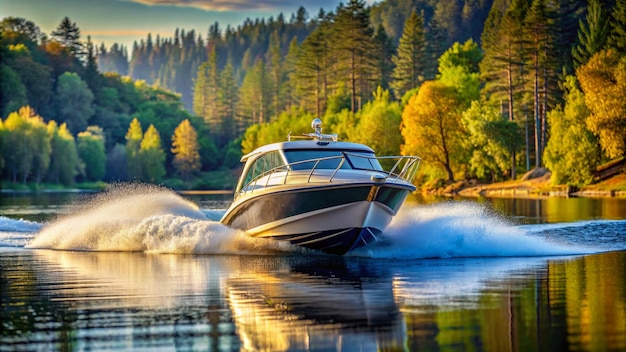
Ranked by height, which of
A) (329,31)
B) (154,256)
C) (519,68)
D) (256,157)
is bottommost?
(154,256)

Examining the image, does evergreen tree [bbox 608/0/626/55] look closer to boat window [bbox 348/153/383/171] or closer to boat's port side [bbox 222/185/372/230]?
boat window [bbox 348/153/383/171]

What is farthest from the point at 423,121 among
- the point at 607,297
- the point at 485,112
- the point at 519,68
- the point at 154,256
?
the point at 607,297

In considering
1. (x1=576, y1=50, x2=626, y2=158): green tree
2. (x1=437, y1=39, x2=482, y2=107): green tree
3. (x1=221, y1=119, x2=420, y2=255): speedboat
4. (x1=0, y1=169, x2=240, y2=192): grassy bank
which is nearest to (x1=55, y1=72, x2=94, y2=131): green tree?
(x1=0, y1=169, x2=240, y2=192): grassy bank

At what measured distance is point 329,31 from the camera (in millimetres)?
128750

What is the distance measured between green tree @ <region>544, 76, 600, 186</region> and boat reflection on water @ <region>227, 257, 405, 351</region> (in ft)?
175

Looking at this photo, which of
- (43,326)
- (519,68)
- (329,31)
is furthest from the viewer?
(329,31)

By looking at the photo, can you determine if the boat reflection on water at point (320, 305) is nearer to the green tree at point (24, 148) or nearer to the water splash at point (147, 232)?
the water splash at point (147, 232)

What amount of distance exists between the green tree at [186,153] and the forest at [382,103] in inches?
11.0

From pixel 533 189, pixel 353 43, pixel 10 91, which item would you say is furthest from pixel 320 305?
pixel 10 91

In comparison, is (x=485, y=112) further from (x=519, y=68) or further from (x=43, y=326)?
(x=43, y=326)

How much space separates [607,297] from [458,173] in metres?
74.7

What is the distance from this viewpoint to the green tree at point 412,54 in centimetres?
12662

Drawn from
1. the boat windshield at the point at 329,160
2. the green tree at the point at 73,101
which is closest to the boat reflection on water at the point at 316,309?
the boat windshield at the point at 329,160

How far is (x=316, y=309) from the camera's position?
1459 cm
